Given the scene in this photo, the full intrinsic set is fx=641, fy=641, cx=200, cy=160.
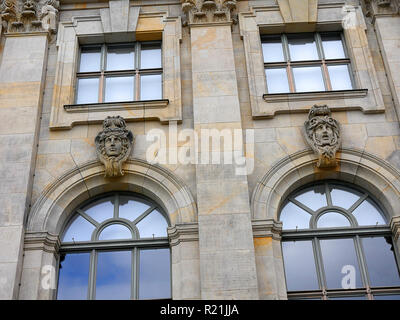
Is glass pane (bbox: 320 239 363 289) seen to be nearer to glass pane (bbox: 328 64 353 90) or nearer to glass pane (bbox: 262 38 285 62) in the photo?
glass pane (bbox: 328 64 353 90)

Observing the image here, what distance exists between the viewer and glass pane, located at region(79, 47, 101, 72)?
661 inches

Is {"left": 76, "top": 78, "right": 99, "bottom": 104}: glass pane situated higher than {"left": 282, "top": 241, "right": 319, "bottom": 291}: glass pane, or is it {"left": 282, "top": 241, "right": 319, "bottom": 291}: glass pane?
{"left": 76, "top": 78, "right": 99, "bottom": 104}: glass pane

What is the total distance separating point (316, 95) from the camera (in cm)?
1538

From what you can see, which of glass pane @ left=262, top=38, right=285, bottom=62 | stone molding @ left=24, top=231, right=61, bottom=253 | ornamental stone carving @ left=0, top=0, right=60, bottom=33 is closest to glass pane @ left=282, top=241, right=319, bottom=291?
stone molding @ left=24, top=231, right=61, bottom=253

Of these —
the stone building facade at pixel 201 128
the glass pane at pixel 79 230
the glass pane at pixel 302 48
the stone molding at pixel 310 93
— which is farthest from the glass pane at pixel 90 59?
the glass pane at pixel 302 48

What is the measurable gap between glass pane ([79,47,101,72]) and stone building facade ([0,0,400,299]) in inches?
7.0

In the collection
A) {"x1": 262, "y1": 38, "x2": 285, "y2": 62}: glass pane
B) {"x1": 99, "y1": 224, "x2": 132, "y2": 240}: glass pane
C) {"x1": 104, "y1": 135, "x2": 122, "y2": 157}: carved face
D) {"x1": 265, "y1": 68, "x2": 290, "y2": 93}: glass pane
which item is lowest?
{"x1": 99, "y1": 224, "x2": 132, "y2": 240}: glass pane

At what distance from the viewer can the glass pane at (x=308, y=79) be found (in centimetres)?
1614

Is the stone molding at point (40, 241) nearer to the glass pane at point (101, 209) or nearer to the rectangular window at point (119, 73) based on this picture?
the glass pane at point (101, 209)

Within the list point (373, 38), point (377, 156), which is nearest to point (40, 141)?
point (377, 156)

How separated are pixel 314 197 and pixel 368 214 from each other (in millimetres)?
1237

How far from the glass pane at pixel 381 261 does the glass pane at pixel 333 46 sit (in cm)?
529

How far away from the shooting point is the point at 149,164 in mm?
14414

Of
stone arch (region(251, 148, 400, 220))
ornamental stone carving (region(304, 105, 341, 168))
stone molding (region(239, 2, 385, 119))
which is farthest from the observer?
stone molding (region(239, 2, 385, 119))
